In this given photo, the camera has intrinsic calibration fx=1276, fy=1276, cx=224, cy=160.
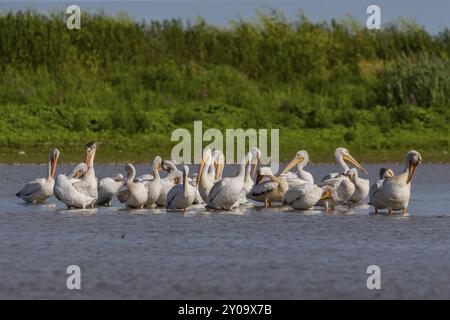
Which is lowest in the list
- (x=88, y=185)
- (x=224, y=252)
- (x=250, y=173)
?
(x=224, y=252)

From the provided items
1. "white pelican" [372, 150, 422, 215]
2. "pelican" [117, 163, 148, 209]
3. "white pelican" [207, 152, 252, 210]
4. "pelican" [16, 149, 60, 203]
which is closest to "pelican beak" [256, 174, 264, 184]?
"white pelican" [207, 152, 252, 210]

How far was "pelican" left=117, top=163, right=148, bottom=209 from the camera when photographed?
1309 cm

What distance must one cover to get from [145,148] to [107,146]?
639 mm

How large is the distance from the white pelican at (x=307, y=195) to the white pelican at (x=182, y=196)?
3.27 feet

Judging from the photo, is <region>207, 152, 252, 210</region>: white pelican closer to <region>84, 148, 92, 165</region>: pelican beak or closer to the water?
the water

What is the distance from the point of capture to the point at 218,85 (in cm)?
2369

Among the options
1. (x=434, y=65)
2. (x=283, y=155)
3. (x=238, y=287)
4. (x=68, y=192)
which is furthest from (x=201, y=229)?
(x=434, y=65)

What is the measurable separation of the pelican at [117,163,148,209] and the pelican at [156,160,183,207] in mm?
347

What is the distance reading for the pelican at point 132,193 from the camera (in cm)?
1309

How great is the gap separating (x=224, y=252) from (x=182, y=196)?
3.33 m

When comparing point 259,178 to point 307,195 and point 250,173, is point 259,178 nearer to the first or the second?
point 250,173

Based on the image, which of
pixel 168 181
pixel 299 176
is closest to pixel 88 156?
pixel 168 181

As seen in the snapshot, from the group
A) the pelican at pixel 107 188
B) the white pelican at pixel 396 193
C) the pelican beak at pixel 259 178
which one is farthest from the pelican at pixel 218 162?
the white pelican at pixel 396 193

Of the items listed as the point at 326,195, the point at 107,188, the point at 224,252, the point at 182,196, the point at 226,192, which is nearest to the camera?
the point at 224,252
